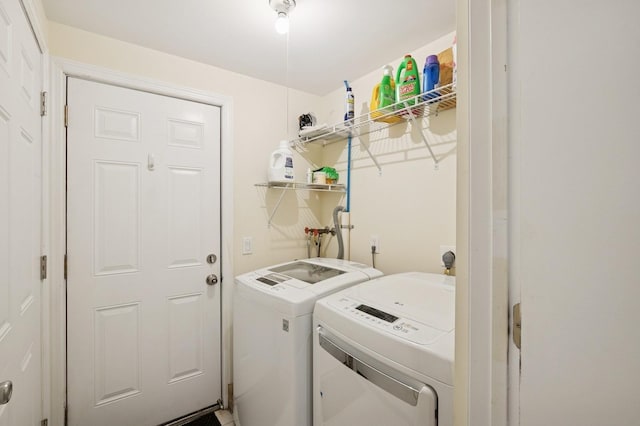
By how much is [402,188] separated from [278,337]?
1150 mm

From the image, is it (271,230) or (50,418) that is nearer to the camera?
(50,418)

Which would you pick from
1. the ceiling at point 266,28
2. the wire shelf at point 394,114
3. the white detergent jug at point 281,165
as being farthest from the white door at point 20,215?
the wire shelf at point 394,114

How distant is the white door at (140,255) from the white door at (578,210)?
5.95 ft

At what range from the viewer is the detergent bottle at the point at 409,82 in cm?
147

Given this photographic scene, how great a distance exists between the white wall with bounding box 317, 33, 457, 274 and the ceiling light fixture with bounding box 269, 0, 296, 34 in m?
0.76

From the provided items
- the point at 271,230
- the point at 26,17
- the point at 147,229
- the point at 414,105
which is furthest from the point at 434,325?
the point at 26,17

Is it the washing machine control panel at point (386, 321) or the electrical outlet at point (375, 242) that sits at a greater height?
the electrical outlet at point (375, 242)

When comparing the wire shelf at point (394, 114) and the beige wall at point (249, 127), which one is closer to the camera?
the wire shelf at point (394, 114)

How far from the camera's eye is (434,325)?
916 mm

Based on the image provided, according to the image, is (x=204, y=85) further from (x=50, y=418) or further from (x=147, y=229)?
(x=50, y=418)

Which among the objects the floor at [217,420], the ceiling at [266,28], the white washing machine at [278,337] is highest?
the ceiling at [266,28]

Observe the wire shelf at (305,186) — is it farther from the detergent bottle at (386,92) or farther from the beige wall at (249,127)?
the detergent bottle at (386,92)

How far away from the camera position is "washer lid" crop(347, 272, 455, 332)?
98 cm

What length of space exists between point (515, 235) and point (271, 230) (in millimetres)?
1820
